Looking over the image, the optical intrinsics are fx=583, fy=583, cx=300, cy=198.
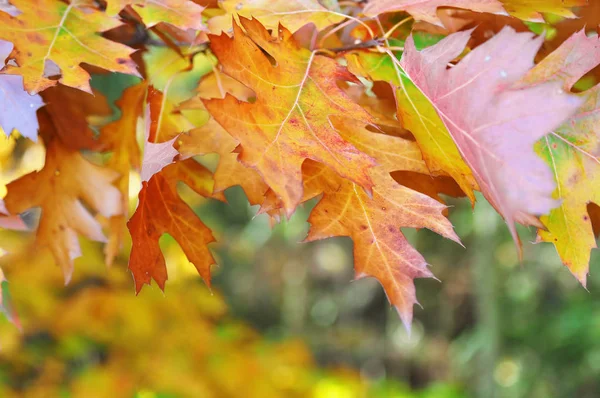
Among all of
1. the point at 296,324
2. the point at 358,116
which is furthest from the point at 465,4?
the point at 296,324

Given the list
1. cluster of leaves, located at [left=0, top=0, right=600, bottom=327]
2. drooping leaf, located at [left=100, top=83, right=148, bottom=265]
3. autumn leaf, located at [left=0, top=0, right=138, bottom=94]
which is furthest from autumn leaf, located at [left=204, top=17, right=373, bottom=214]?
drooping leaf, located at [left=100, top=83, right=148, bottom=265]

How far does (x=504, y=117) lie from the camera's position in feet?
1.37

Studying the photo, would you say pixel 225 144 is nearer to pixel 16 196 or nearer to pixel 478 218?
pixel 16 196

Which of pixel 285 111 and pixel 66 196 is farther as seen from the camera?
pixel 66 196

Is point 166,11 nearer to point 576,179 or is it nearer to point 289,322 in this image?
point 576,179

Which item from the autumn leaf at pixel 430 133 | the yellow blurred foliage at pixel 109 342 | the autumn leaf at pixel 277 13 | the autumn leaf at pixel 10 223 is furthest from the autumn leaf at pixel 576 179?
the yellow blurred foliage at pixel 109 342

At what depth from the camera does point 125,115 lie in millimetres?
738

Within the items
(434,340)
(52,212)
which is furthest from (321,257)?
(52,212)

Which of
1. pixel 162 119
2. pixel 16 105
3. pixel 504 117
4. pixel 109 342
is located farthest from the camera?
pixel 109 342

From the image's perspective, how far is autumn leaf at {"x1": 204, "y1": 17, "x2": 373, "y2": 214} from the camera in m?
0.48

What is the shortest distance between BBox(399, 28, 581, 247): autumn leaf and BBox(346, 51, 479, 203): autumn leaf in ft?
0.13

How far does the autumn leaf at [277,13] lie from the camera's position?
0.60 m

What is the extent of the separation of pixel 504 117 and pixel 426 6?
0.67ft

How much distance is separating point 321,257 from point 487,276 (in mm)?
2179
